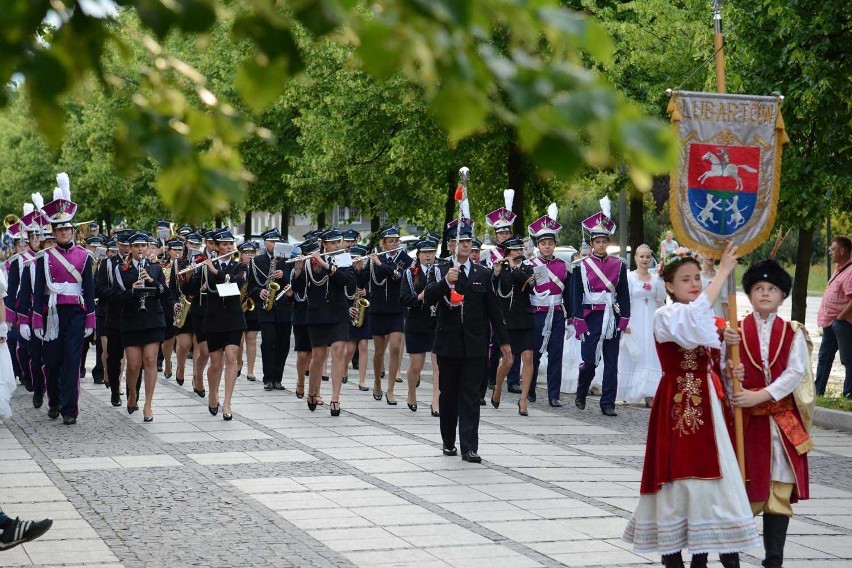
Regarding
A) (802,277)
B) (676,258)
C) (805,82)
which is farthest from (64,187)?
(802,277)

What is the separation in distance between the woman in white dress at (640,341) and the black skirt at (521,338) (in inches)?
50.2

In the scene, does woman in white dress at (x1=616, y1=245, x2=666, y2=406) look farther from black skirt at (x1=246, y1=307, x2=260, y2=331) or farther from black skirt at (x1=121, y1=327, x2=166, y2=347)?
black skirt at (x1=121, y1=327, x2=166, y2=347)

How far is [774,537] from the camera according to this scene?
7.38 metres

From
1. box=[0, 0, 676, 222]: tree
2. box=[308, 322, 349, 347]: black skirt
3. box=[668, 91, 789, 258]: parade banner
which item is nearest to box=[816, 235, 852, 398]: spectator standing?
box=[308, 322, 349, 347]: black skirt

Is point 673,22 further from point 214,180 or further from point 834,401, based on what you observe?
point 214,180

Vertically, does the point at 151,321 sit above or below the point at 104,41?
below

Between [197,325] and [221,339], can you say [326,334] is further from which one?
[197,325]

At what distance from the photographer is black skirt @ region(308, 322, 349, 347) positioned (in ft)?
50.5

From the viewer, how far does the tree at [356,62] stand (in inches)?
116

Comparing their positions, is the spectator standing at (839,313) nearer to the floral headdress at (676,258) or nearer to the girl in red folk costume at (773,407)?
the girl in red folk costume at (773,407)

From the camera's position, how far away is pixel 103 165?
173 ft

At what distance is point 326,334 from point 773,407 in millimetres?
8531

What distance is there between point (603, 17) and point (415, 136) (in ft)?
14.6

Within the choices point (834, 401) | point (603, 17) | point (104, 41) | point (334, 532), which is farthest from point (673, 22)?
point (104, 41)
